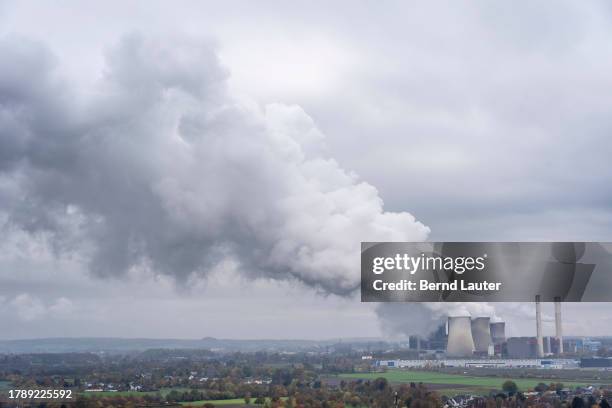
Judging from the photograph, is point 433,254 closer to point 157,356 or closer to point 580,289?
point 580,289

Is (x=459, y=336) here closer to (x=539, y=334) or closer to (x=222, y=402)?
(x=539, y=334)

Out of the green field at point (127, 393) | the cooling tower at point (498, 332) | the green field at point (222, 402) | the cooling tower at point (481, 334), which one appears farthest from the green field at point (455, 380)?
the green field at point (127, 393)

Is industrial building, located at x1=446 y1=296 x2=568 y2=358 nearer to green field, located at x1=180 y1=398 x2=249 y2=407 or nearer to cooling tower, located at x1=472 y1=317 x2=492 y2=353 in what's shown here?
cooling tower, located at x1=472 y1=317 x2=492 y2=353

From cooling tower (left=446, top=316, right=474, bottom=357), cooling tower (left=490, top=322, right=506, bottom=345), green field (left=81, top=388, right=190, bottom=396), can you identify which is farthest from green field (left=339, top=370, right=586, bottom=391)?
green field (left=81, top=388, right=190, bottom=396)

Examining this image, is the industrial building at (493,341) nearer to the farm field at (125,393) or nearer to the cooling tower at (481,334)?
the cooling tower at (481,334)

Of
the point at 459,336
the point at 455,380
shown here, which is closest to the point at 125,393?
the point at 455,380
